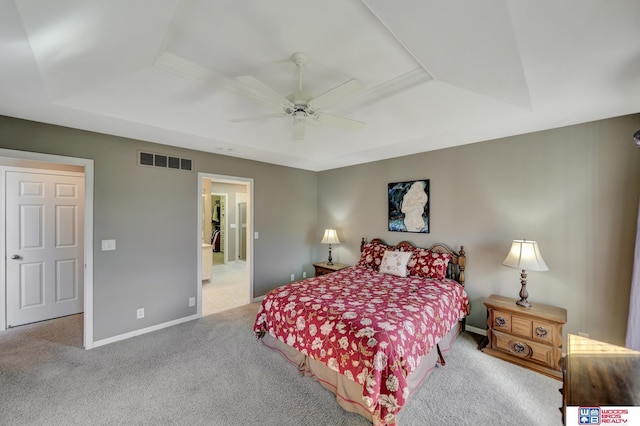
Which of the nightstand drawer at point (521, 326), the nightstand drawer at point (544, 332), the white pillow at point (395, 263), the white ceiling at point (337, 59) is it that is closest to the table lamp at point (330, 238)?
the white pillow at point (395, 263)

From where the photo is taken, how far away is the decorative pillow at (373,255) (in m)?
4.01

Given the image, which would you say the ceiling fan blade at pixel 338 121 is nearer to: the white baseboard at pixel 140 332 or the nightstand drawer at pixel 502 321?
the nightstand drawer at pixel 502 321

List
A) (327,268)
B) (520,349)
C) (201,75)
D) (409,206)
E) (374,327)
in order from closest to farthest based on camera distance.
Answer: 1. (374,327)
2. (201,75)
3. (520,349)
4. (409,206)
5. (327,268)

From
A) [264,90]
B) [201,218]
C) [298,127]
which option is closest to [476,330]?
[298,127]

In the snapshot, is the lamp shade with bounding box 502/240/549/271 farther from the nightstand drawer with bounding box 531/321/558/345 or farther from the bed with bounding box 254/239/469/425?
the bed with bounding box 254/239/469/425

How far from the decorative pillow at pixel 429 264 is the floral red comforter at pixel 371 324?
5.4 inches

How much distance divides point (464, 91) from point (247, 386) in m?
3.19

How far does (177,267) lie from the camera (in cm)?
358

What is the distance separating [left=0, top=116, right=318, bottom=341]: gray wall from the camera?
9.30 feet

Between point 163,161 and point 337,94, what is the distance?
9.06ft

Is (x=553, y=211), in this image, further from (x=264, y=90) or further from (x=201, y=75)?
(x=201, y=75)

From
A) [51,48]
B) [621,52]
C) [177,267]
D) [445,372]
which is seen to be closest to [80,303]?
[177,267]

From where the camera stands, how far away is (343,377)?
2.06 m

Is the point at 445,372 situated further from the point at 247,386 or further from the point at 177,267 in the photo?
the point at 177,267
